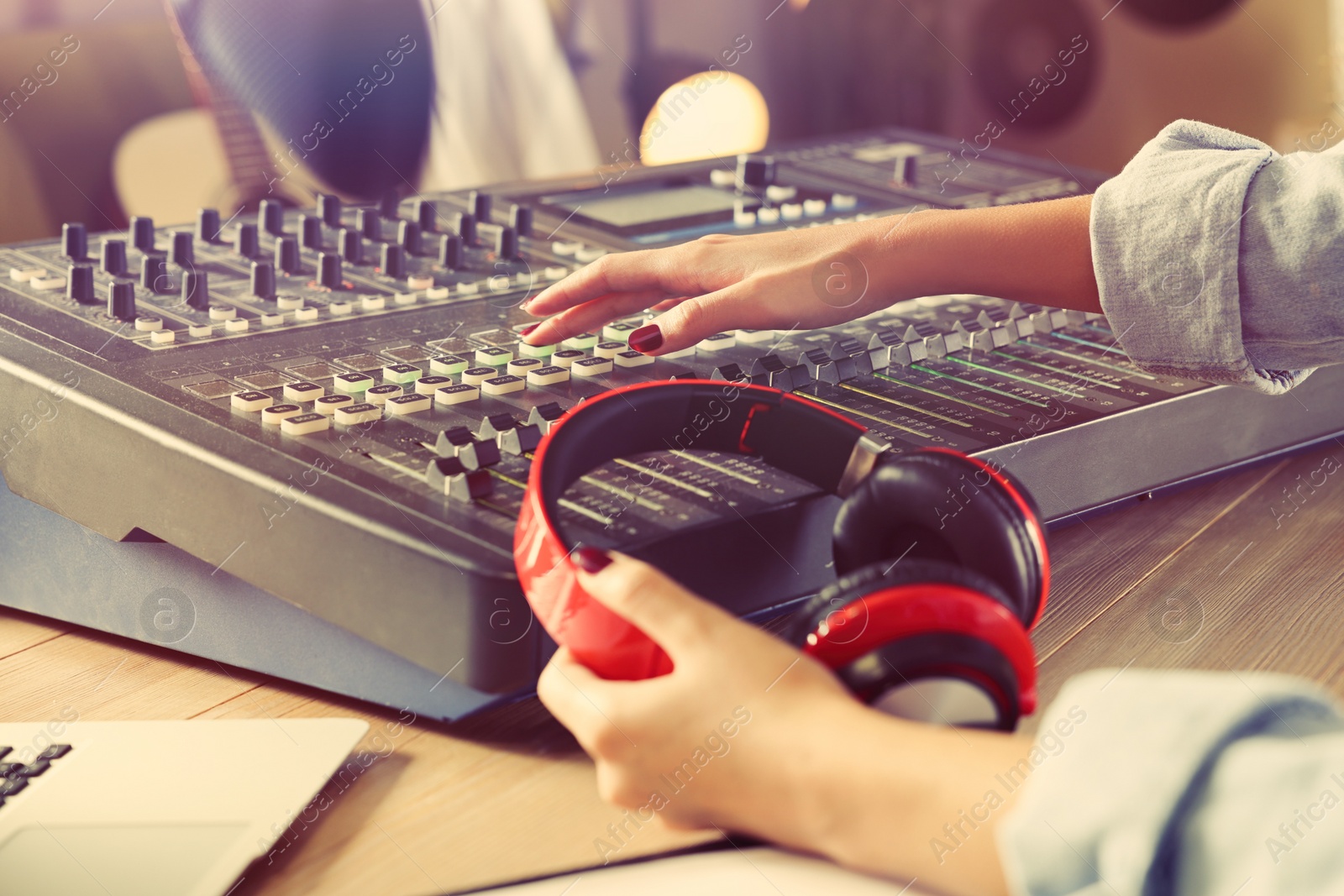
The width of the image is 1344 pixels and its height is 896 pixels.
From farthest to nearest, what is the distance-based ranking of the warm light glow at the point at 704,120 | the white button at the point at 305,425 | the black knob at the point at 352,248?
the warm light glow at the point at 704,120, the black knob at the point at 352,248, the white button at the point at 305,425

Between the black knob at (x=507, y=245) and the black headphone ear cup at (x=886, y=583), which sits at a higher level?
the black knob at (x=507, y=245)

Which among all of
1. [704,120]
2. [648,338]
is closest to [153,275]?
[648,338]

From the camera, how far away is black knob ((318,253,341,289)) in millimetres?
847

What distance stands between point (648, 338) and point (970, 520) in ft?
1.03

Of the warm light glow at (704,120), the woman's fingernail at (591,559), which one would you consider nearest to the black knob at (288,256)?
the woman's fingernail at (591,559)

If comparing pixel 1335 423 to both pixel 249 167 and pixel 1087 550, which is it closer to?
pixel 1087 550

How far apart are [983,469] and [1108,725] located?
5.2 inches

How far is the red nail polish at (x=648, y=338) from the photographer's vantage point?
2.41 ft

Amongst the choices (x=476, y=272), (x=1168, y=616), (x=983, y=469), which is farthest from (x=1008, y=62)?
(x=983, y=469)

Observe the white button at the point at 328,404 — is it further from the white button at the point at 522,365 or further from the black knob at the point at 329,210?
the black knob at the point at 329,210

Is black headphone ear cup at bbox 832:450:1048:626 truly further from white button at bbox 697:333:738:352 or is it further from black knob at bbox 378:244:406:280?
black knob at bbox 378:244:406:280

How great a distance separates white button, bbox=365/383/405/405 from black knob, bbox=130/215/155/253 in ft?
1.18

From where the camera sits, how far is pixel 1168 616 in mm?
660

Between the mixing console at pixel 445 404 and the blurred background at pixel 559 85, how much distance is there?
356mm
